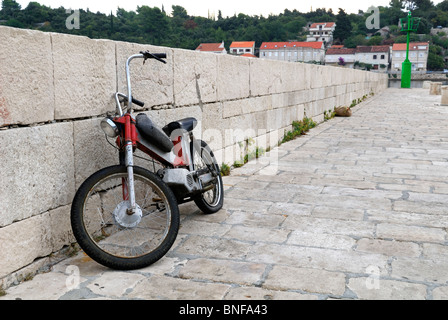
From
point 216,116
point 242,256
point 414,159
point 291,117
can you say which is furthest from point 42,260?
point 291,117

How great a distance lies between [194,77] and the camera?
15.7ft

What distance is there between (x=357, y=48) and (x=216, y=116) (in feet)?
322

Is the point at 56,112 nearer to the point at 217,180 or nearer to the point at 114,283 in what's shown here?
the point at 114,283

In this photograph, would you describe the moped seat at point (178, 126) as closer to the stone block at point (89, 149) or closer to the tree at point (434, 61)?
the stone block at point (89, 149)

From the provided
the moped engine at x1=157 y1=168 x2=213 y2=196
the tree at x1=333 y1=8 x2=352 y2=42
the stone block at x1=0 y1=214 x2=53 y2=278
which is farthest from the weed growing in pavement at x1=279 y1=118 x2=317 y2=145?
the tree at x1=333 y1=8 x2=352 y2=42

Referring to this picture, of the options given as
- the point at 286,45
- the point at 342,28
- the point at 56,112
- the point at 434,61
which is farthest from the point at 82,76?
the point at 342,28

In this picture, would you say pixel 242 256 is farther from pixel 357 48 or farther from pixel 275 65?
pixel 357 48

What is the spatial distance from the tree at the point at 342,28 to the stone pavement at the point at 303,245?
4048 inches

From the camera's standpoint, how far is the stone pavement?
8.04 feet

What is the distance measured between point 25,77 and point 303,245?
2063 mm

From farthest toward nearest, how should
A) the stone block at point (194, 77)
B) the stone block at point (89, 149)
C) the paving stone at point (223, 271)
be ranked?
the stone block at point (194, 77) < the stone block at point (89, 149) < the paving stone at point (223, 271)

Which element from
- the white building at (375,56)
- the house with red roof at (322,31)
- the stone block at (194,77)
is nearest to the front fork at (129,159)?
the stone block at (194,77)

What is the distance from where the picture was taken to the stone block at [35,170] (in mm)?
2494
